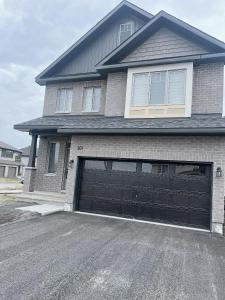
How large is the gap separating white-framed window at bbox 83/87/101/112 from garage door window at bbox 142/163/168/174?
16.3ft

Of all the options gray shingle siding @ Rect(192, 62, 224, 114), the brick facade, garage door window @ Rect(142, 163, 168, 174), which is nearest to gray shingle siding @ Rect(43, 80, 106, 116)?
the brick facade

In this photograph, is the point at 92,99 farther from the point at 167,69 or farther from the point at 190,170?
the point at 190,170

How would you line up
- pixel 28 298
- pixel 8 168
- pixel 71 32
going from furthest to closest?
pixel 8 168, pixel 71 32, pixel 28 298

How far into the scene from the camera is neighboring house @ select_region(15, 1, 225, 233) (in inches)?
347

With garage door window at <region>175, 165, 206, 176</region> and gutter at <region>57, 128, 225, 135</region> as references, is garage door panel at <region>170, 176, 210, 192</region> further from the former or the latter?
gutter at <region>57, 128, 225, 135</region>

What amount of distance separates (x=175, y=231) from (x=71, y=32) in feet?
79.2

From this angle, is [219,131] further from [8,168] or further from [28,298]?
[8,168]

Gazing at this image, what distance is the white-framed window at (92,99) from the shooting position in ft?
43.7

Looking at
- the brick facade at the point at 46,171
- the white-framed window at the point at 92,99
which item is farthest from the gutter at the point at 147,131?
the white-framed window at the point at 92,99

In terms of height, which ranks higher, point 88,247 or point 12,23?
point 12,23

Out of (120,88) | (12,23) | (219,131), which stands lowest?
(219,131)

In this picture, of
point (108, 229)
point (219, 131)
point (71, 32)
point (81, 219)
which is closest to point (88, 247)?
point (108, 229)

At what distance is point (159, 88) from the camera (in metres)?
10.7

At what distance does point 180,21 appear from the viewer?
1055 cm
